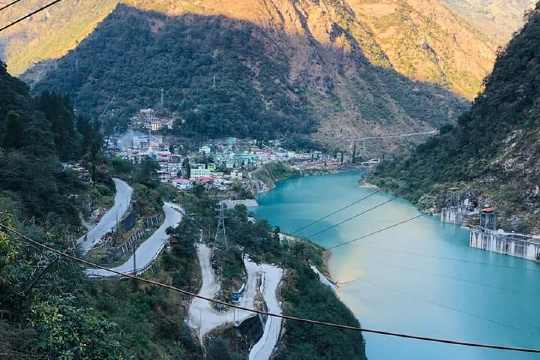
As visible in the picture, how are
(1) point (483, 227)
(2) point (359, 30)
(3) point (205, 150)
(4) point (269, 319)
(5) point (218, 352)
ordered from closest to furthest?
(5) point (218, 352) < (4) point (269, 319) < (1) point (483, 227) < (3) point (205, 150) < (2) point (359, 30)

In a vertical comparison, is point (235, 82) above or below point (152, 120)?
above

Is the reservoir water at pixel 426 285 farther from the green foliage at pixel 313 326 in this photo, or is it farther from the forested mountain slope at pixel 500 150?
the forested mountain slope at pixel 500 150

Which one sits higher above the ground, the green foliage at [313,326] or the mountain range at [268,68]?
the mountain range at [268,68]

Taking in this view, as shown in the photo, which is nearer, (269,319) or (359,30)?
(269,319)

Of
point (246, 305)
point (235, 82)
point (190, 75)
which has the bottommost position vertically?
point (246, 305)

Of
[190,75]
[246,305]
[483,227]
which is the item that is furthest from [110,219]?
[190,75]

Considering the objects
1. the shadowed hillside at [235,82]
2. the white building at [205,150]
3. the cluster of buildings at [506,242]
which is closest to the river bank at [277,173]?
the white building at [205,150]

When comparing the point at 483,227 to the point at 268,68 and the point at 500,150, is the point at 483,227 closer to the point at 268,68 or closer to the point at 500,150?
the point at 500,150
